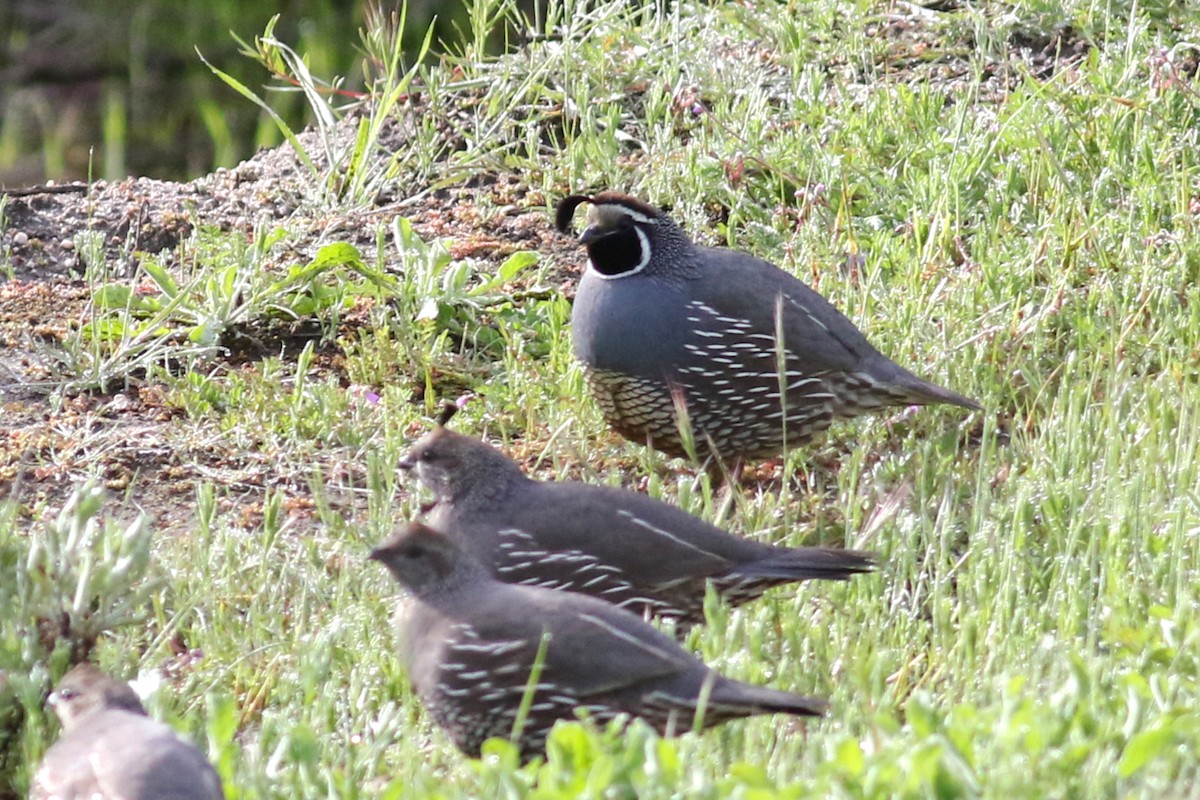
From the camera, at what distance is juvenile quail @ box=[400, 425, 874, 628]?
404 centimetres

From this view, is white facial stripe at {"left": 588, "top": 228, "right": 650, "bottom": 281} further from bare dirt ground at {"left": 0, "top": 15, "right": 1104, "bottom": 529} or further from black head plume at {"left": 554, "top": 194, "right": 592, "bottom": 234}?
bare dirt ground at {"left": 0, "top": 15, "right": 1104, "bottom": 529}

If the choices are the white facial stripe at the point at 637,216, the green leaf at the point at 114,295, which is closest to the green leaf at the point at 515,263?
the white facial stripe at the point at 637,216

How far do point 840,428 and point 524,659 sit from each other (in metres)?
1.99

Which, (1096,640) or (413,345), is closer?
(1096,640)

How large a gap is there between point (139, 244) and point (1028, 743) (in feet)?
13.0

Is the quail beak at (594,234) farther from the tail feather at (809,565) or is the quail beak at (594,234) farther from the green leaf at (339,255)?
the tail feather at (809,565)

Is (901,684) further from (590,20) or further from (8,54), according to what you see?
(8,54)

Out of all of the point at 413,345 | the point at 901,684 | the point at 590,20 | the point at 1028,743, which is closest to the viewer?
the point at 1028,743

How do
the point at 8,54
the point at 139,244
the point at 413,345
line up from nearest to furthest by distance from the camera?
the point at 413,345 < the point at 139,244 < the point at 8,54

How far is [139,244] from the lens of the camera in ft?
19.4

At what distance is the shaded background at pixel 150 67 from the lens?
9531mm

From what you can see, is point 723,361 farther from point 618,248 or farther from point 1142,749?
point 1142,749

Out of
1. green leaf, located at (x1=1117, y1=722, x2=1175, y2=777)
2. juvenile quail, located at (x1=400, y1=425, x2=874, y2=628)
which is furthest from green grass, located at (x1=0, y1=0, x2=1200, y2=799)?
juvenile quail, located at (x1=400, y1=425, x2=874, y2=628)

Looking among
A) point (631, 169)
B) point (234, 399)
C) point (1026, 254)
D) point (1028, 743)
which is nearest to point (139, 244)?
point (234, 399)
